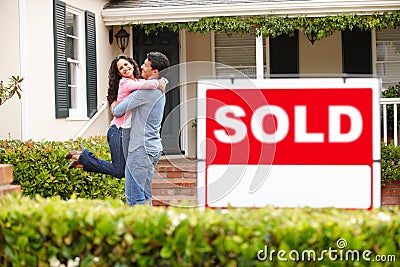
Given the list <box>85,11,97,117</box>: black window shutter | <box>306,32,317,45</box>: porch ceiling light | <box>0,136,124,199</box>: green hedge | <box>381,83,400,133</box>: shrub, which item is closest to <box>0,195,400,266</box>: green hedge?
<box>0,136,124,199</box>: green hedge

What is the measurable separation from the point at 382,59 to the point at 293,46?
157cm

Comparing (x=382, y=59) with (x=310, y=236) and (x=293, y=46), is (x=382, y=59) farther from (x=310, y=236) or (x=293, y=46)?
(x=310, y=236)

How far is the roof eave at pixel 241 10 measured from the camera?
10.7 metres

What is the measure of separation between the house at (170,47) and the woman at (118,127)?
2207mm

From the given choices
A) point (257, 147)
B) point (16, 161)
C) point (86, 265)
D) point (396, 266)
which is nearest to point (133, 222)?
point (86, 265)

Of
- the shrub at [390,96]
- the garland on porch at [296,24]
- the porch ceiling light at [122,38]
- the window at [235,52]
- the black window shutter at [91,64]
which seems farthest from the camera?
the window at [235,52]

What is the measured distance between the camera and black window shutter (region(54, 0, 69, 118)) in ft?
30.1

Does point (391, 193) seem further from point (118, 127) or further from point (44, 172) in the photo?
point (44, 172)

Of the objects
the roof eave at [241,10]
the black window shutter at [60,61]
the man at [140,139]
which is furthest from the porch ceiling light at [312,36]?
the man at [140,139]

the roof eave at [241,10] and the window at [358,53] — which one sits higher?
the roof eave at [241,10]

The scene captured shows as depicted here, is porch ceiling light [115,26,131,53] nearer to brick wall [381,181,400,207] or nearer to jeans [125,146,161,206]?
brick wall [381,181,400,207]

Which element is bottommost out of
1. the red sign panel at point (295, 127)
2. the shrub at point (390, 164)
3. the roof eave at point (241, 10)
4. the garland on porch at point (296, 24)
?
the shrub at point (390, 164)

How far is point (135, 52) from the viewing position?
12.2m

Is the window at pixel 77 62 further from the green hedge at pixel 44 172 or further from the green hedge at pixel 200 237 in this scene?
the green hedge at pixel 200 237
